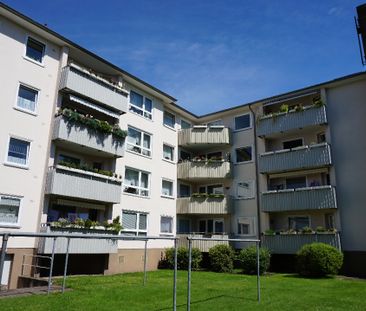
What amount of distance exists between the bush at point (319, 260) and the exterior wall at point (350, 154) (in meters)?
2.75

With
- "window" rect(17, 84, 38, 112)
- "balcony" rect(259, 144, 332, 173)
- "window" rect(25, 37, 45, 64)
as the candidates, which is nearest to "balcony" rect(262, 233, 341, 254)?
"balcony" rect(259, 144, 332, 173)

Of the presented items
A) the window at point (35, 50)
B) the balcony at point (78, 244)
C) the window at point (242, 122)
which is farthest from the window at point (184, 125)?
the window at point (35, 50)

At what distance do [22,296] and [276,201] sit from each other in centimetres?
1905

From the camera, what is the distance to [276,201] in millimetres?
26984

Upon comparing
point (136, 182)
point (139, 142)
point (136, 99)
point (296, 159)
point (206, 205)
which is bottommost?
point (206, 205)

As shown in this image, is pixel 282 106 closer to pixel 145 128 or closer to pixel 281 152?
pixel 281 152

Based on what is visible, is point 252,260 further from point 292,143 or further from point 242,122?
point 242,122

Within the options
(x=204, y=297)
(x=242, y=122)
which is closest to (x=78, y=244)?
(x=204, y=297)

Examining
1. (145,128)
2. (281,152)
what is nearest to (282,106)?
(281,152)

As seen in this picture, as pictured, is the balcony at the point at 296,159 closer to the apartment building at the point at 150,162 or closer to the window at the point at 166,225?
the apartment building at the point at 150,162

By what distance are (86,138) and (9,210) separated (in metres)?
6.26

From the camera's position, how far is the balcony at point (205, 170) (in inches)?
1196

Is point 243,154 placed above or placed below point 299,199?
above

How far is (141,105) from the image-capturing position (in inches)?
1127
